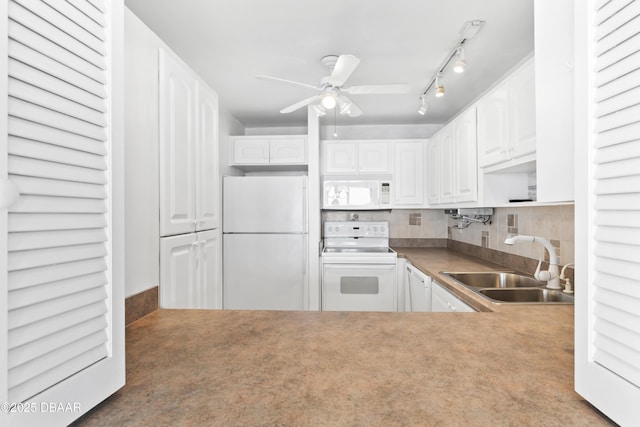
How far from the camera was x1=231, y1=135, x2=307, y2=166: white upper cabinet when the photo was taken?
142 inches

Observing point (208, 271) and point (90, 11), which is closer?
point (90, 11)

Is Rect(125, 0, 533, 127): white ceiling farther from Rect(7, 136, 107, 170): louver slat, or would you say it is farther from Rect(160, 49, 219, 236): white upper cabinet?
Rect(7, 136, 107, 170): louver slat

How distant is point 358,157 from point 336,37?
1.82 m

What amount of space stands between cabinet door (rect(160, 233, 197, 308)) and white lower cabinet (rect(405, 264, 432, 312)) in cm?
176

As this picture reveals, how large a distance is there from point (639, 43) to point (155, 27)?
230 cm

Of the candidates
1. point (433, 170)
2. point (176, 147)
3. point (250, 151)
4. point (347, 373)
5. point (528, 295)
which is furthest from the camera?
point (250, 151)

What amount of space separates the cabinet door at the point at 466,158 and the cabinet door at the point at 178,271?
1994mm

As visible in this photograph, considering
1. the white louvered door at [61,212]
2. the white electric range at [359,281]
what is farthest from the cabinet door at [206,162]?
the white electric range at [359,281]

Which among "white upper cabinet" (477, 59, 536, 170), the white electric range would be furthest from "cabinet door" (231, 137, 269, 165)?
"white upper cabinet" (477, 59, 536, 170)

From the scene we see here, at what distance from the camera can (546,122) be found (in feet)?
2.66

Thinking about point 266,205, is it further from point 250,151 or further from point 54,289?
point 54,289

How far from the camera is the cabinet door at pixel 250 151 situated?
12.0 feet

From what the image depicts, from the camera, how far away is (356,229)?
4012 mm

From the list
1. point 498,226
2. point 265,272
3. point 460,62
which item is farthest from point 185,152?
point 498,226
